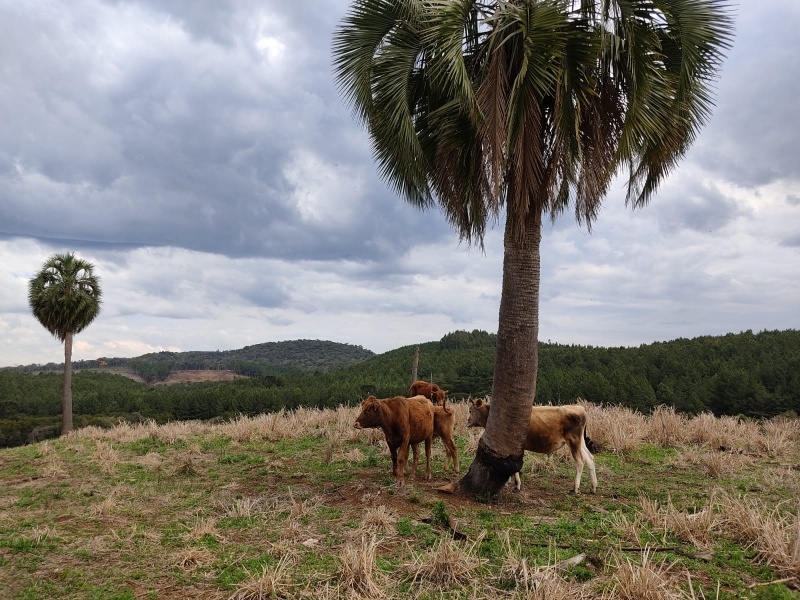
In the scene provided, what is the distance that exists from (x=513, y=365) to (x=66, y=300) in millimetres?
34941

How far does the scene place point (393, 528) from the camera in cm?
635

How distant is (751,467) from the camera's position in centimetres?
1018

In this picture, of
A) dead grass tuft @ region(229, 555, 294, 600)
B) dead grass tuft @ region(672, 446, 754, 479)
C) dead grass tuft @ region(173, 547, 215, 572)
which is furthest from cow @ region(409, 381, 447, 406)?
dead grass tuft @ region(229, 555, 294, 600)

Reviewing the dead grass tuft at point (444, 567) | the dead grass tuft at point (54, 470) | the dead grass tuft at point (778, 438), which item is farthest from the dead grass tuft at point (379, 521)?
the dead grass tuft at point (778, 438)

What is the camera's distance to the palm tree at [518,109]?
712 centimetres

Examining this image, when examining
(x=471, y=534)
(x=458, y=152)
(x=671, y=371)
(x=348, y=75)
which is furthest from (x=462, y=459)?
(x=671, y=371)

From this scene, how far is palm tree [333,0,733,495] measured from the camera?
7.12 m

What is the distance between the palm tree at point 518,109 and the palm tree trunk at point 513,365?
0.02 m

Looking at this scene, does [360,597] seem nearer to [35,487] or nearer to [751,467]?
[35,487]

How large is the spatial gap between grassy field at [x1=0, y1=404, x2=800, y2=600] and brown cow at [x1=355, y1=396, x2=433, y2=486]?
0.49m

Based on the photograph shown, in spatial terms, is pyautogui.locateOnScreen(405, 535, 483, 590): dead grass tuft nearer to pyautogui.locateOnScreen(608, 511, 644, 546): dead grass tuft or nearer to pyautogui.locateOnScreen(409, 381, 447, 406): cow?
pyautogui.locateOnScreen(608, 511, 644, 546): dead grass tuft

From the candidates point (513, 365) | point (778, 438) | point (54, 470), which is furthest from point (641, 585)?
point (54, 470)

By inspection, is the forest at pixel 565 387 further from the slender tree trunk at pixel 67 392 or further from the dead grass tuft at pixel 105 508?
the dead grass tuft at pixel 105 508

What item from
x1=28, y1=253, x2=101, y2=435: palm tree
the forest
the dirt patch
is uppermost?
x1=28, y1=253, x2=101, y2=435: palm tree
